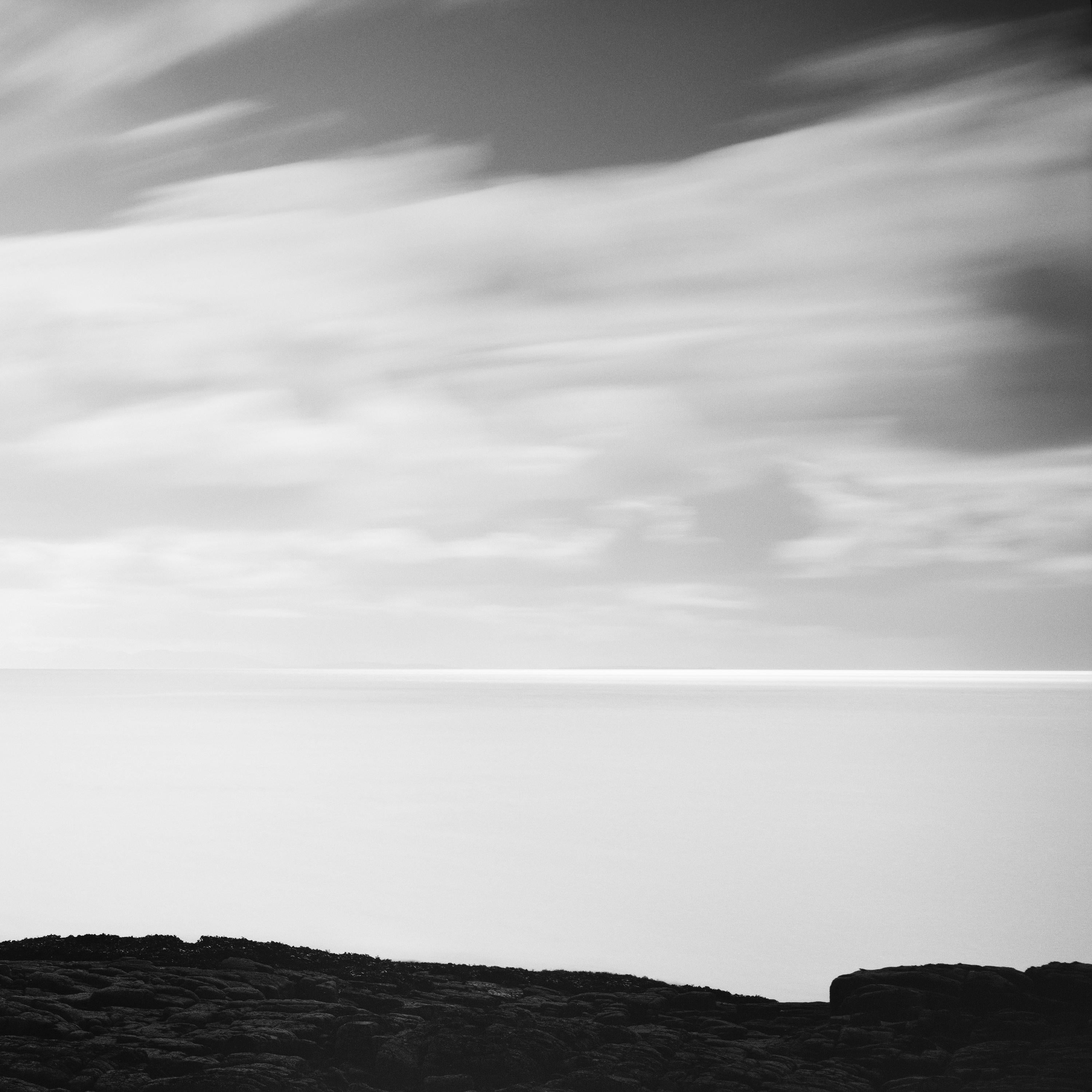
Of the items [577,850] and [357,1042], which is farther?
[577,850]

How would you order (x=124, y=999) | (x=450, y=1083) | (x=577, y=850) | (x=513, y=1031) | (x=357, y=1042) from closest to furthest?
(x=450, y=1083) < (x=357, y=1042) < (x=513, y=1031) < (x=124, y=999) < (x=577, y=850)

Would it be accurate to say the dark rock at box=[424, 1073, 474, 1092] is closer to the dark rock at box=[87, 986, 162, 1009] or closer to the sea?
the dark rock at box=[87, 986, 162, 1009]

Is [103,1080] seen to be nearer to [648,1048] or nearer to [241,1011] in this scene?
[241,1011]

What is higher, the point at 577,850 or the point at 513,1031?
the point at 577,850

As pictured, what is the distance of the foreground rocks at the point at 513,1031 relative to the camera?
→ 4.79m

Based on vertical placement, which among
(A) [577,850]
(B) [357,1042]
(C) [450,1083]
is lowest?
(C) [450,1083]

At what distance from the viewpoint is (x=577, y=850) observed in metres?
16.2

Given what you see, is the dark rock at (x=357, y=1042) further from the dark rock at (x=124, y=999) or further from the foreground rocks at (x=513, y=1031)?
the dark rock at (x=124, y=999)

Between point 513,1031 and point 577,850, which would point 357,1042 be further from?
point 577,850

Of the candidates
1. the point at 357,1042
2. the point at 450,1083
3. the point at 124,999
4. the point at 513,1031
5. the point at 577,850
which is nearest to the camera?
the point at 450,1083

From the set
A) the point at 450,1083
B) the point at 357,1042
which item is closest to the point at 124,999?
the point at 357,1042

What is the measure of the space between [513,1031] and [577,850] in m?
11.2

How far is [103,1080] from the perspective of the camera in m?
4.54

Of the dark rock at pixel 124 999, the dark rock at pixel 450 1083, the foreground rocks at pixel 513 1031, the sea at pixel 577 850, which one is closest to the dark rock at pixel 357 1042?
the foreground rocks at pixel 513 1031
